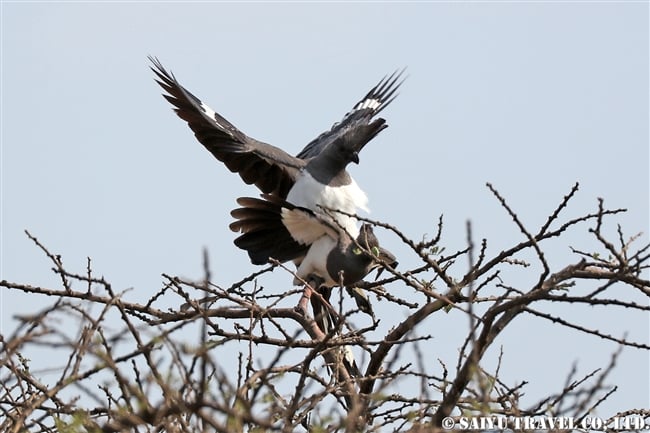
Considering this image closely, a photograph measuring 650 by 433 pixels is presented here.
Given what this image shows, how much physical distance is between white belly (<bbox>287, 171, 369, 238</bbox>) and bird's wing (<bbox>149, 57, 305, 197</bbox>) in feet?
0.74

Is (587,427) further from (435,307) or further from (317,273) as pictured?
(317,273)

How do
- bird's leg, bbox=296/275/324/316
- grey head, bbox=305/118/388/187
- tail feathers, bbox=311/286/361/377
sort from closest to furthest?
tail feathers, bbox=311/286/361/377
bird's leg, bbox=296/275/324/316
grey head, bbox=305/118/388/187

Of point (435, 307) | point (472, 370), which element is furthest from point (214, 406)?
point (435, 307)

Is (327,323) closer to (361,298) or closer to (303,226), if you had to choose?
(361,298)

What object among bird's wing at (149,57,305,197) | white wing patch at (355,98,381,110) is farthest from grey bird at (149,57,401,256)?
white wing patch at (355,98,381,110)

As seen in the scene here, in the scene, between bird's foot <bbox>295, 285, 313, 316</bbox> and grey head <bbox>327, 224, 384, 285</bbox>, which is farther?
grey head <bbox>327, 224, 384, 285</bbox>

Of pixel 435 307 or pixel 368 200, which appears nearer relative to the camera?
pixel 435 307

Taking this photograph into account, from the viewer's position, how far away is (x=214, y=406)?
2908mm

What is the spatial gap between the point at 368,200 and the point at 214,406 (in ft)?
14.3

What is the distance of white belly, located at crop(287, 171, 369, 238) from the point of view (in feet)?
22.8

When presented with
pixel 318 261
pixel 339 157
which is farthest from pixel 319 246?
pixel 339 157

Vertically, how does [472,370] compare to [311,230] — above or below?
below

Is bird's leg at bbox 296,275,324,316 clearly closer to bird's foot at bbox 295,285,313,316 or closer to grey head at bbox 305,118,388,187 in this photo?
bird's foot at bbox 295,285,313,316

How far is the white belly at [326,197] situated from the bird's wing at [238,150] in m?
0.23
